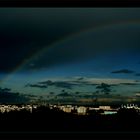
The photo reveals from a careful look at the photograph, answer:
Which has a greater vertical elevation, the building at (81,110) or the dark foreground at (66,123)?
the building at (81,110)

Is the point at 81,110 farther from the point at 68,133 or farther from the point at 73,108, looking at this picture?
the point at 68,133

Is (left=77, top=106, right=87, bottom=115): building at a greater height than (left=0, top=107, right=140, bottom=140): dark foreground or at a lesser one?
greater
